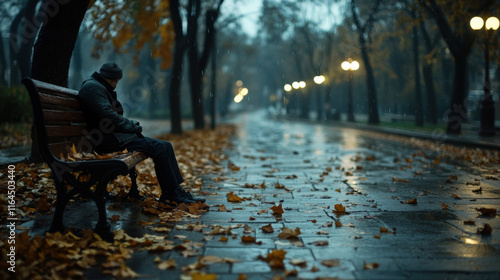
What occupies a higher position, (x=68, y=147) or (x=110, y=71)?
(x=110, y=71)

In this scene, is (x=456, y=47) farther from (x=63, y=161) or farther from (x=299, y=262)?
(x=63, y=161)

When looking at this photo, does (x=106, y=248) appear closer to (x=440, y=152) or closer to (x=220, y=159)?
(x=220, y=159)

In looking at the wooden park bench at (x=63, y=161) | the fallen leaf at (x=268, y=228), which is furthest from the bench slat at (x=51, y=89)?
the fallen leaf at (x=268, y=228)

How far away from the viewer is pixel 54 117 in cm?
422

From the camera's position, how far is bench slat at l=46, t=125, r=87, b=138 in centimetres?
411

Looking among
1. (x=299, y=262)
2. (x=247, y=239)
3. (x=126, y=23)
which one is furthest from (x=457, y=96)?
(x=299, y=262)

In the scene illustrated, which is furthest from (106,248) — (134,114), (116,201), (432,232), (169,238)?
(134,114)

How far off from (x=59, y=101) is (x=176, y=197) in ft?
5.23

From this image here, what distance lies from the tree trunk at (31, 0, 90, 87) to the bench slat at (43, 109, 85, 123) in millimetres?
2171

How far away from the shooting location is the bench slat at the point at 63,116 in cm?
406

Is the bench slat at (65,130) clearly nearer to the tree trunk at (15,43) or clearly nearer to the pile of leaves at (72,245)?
the pile of leaves at (72,245)

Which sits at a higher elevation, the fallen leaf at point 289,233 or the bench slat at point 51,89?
the bench slat at point 51,89

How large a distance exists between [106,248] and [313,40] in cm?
4451

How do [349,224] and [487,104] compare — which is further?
[487,104]
